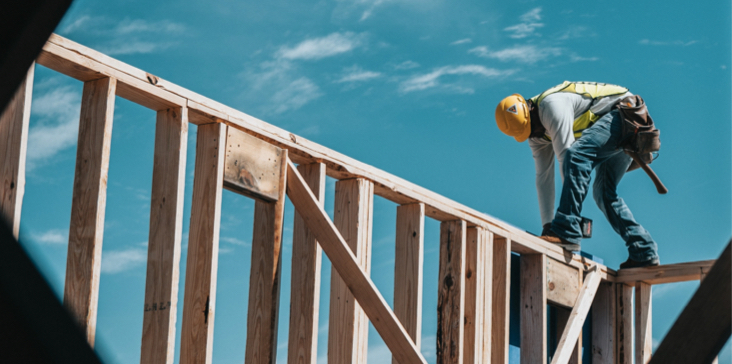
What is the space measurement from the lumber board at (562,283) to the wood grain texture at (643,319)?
88 cm

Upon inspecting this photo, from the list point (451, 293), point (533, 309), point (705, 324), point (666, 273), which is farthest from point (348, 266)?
point (666, 273)

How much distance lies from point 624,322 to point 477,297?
252 centimetres

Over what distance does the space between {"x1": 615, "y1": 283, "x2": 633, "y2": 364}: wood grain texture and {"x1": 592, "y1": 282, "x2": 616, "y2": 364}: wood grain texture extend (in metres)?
0.07

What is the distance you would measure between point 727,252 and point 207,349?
3302mm

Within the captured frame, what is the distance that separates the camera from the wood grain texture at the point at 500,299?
6129 mm

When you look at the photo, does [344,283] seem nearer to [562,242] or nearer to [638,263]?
[562,242]

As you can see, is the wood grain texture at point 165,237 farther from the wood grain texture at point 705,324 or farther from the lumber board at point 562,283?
the lumber board at point 562,283

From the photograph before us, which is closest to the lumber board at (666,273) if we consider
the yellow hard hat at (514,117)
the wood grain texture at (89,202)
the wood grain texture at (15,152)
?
the yellow hard hat at (514,117)

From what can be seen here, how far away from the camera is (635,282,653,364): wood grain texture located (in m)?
7.47

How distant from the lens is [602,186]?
7.68 m

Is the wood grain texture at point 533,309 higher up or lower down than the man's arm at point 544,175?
lower down

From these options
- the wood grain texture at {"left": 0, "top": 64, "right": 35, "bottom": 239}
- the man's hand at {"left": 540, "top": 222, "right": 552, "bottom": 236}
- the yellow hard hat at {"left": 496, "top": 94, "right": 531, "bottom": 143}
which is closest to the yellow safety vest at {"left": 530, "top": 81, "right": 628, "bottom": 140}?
the yellow hard hat at {"left": 496, "top": 94, "right": 531, "bottom": 143}

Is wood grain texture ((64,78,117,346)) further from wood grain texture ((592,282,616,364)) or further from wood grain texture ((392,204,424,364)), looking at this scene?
wood grain texture ((592,282,616,364))

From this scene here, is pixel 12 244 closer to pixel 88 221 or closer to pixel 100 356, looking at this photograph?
pixel 100 356
